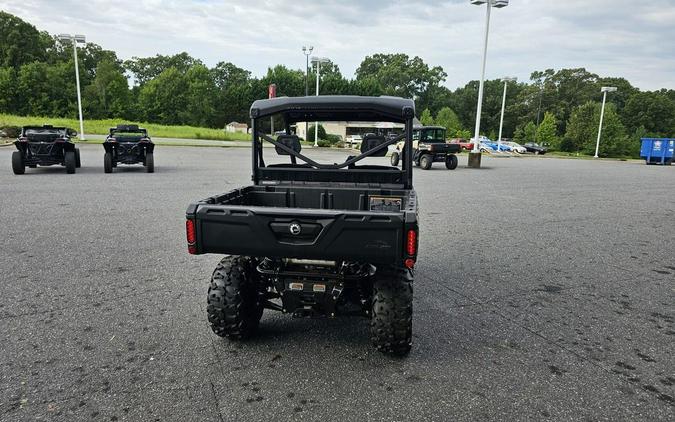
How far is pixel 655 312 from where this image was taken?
4254mm

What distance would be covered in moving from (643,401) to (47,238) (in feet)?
23.1

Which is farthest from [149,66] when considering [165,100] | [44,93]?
[44,93]

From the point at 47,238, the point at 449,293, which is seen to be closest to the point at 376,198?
the point at 449,293

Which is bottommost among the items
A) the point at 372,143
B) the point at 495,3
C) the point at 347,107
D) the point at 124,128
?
the point at 372,143

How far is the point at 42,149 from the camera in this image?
530 inches

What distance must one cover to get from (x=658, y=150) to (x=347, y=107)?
35827 millimetres

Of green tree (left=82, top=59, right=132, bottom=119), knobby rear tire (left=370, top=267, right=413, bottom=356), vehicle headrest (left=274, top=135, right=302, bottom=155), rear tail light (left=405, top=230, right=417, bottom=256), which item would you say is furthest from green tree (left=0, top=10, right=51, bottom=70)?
rear tail light (left=405, top=230, right=417, bottom=256)

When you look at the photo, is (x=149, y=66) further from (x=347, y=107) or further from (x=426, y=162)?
(x=347, y=107)

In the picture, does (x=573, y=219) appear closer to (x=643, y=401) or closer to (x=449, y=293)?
(x=449, y=293)

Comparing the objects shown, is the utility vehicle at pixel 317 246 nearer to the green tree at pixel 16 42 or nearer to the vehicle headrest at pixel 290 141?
the vehicle headrest at pixel 290 141

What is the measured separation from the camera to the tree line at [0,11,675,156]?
6206 cm

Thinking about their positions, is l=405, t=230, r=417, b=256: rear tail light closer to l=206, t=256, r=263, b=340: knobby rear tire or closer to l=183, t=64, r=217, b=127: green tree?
l=206, t=256, r=263, b=340: knobby rear tire

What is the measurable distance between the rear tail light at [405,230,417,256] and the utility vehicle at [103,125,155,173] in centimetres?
1367

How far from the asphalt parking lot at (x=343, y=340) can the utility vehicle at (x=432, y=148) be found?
12.9 metres
